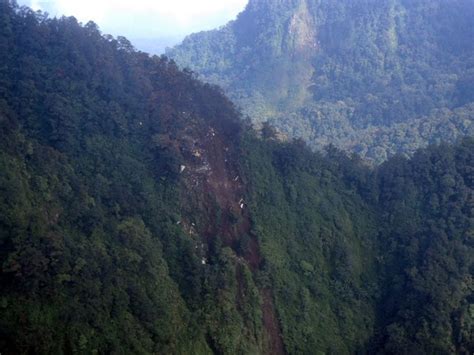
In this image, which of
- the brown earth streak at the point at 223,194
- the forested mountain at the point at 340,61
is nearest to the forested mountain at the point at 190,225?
the brown earth streak at the point at 223,194

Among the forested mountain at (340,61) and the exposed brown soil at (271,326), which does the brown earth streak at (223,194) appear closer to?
the exposed brown soil at (271,326)

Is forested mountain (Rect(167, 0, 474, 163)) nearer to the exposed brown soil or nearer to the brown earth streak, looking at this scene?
the brown earth streak

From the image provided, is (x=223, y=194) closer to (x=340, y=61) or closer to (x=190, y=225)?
(x=190, y=225)

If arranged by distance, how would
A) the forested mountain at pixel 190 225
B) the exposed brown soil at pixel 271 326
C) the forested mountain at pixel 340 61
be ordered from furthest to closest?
the forested mountain at pixel 340 61
the exposed brown soil at pixel 271 326
the forested mountain at pixel 190 225

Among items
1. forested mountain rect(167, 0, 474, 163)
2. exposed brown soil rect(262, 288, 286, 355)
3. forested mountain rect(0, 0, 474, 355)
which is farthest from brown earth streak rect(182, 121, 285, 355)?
forested mountain rect(167, 0, 474, 163)

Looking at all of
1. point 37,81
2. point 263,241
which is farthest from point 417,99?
point 37,81

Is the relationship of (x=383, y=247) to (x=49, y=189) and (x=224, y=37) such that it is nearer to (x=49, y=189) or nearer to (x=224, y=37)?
(x=49, y=189)
